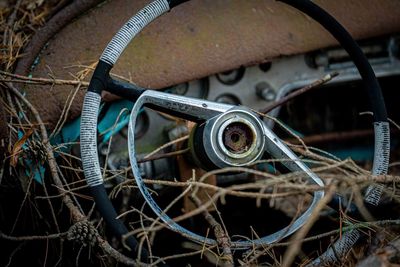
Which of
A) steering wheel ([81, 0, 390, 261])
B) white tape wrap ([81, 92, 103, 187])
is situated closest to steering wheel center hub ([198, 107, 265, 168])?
steering wheel ([81, 0, 390, 261])

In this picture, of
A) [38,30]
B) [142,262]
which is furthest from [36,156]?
[142,262]

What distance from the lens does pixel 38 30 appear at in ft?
5.34

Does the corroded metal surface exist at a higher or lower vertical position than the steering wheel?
higher

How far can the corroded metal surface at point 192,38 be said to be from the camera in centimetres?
160

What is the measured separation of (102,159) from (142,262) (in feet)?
1.81

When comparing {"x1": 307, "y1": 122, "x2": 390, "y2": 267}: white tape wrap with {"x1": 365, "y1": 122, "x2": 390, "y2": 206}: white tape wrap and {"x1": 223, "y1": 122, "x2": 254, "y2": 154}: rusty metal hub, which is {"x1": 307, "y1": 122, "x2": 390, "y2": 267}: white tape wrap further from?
{"x1": 223, "y1": 122, "x2": 254, "y2": 154}: rusty metal hub

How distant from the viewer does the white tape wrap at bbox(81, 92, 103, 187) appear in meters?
1.16

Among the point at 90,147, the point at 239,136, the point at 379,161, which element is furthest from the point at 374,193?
the point at 90,147

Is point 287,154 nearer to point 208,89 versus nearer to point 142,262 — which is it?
point 142,262

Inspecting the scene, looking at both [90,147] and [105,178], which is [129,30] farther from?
[105,178]

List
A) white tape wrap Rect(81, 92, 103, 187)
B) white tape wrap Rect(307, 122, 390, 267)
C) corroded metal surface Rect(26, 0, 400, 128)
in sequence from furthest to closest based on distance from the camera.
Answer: corroded metal surface Rect(26, 0, 400, 128), white tape wrap Rect(307, 122, 390, 267), white tape wrap Rect(81, 92, 103, 187)

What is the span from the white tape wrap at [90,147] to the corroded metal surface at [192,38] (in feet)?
1.35

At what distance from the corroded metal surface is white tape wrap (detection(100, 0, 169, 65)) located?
346mm

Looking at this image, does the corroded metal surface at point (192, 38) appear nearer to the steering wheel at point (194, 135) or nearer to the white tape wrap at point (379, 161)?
the steering wheel at point (194, 135)
